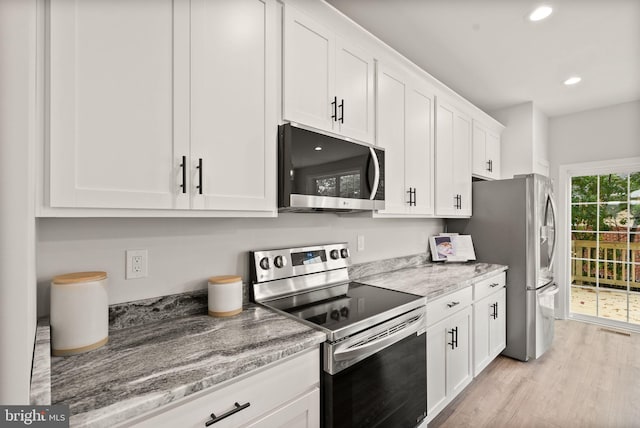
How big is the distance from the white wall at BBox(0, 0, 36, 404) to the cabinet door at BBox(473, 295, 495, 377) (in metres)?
2.57

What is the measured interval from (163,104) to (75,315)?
0.79 metres

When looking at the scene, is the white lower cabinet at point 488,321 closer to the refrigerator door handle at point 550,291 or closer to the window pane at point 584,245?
the refrigerator door handle at point 550,291

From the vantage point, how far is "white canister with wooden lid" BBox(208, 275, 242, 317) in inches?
55.3

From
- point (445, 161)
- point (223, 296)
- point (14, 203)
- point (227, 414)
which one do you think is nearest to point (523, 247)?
point (445, 161)

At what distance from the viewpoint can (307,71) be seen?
5.35 feet

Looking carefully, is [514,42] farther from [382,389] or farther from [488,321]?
[382,389]

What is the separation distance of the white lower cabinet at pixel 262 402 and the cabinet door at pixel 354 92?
4.15 feet

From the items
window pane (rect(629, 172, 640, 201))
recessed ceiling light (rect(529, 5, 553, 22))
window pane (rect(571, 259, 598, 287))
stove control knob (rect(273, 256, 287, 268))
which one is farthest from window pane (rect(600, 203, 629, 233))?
stove control knob (rect(273, 256, 287, 268))

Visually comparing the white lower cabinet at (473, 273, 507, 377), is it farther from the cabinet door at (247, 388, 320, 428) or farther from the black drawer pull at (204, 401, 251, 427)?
the black drawer pull at (204, 401, 251, 427)

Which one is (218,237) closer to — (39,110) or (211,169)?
(211,169)

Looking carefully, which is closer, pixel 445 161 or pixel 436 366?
pixel 436 366

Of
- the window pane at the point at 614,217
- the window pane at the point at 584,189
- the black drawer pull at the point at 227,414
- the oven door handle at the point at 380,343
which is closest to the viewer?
the black drawer pull at the point at 227,414

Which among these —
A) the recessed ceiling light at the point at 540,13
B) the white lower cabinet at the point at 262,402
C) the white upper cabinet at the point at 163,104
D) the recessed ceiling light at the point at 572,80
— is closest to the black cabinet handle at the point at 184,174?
the white upper cabinet at the point at 163,104

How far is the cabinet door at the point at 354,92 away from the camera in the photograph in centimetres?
180
